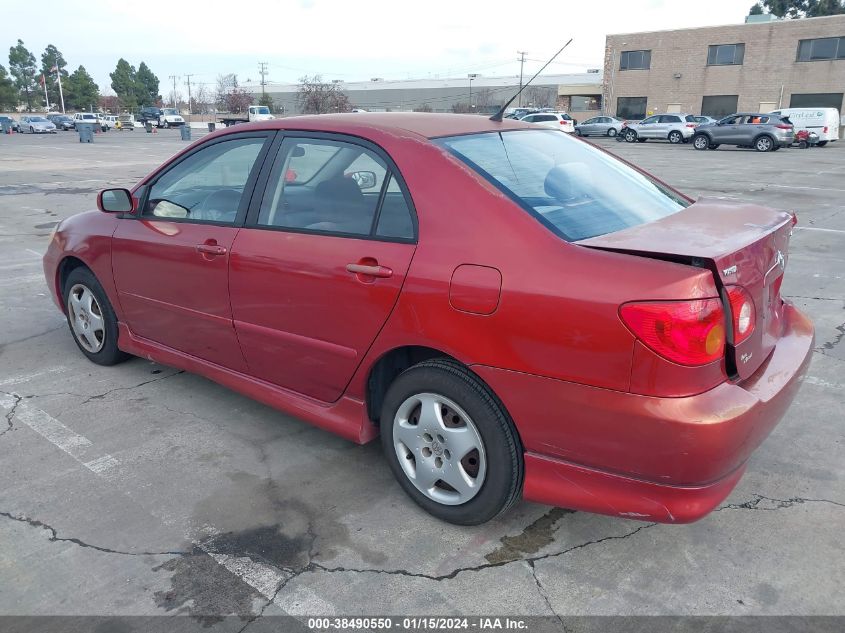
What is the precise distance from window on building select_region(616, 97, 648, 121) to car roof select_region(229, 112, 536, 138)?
52973 millimetres

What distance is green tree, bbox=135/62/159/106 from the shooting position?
106 meters

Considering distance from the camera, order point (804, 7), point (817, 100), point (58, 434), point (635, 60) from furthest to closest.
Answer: point (804, 7) < point (635, 60) < point (817, 100) < point (58, 434)

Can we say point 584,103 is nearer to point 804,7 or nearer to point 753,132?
point 804,7

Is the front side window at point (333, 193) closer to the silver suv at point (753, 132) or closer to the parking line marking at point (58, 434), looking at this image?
the parking line marking at point (58, 434)

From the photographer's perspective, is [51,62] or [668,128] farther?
[51,62]

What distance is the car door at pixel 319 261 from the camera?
2.84m

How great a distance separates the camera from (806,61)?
145 feet

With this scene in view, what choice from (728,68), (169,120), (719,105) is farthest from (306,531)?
(169,120)

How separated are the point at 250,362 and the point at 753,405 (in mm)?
2354

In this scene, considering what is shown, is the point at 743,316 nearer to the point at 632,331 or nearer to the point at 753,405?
the point at 753,405

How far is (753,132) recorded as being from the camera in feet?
94.4

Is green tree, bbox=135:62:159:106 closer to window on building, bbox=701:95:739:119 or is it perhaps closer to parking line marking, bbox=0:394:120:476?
window on building, bbox=701:95:739:119

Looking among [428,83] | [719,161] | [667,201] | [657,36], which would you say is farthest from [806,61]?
[428,83]

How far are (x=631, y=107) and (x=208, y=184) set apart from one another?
54.0m
